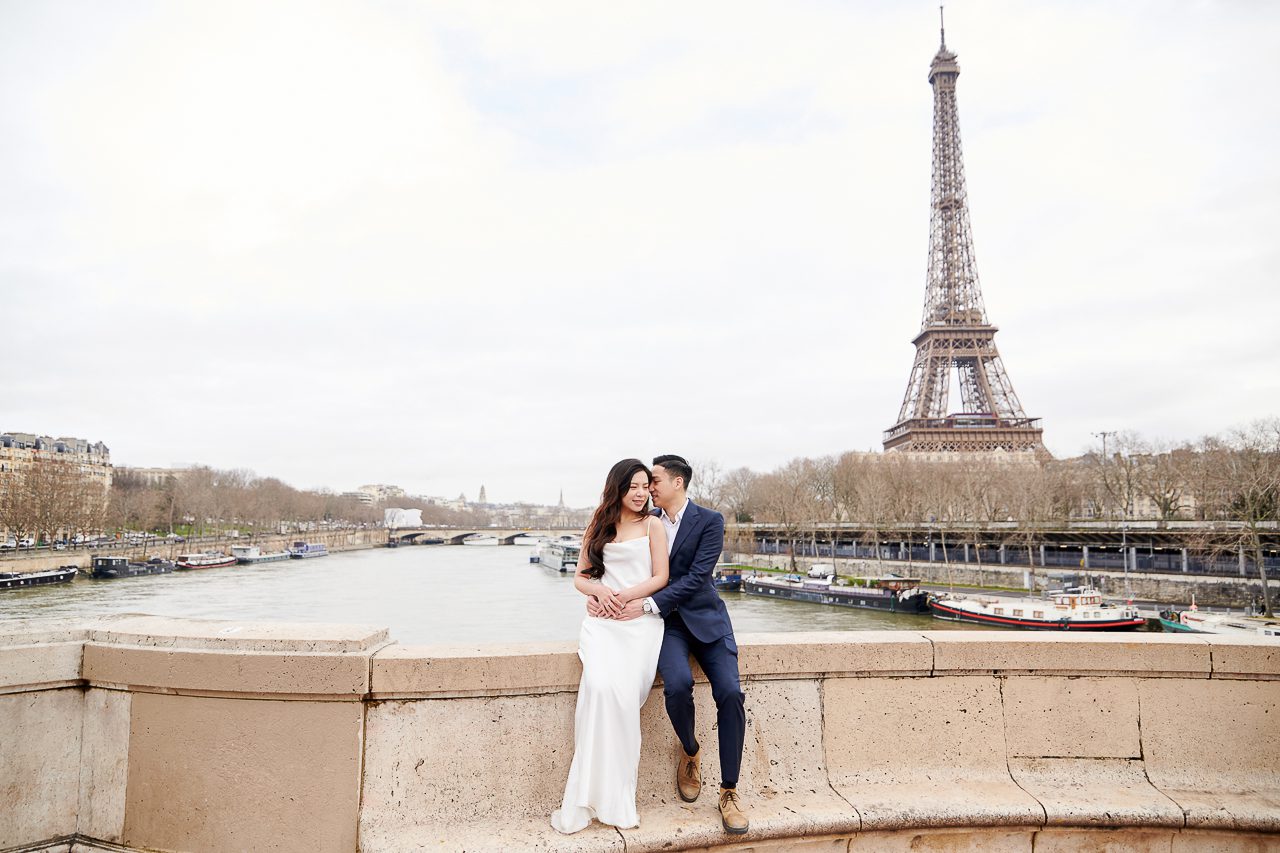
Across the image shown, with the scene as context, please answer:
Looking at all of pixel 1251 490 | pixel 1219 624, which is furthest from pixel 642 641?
pixel 1251 490

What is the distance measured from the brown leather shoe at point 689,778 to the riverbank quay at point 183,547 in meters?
64.0

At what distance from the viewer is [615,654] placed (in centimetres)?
370

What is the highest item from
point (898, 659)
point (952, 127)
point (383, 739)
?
point (952, 127)

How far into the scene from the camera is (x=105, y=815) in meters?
3.45

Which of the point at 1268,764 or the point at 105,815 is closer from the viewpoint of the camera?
the point at 105,815

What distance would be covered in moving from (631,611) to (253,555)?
84.9 metres

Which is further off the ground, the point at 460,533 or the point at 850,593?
the point at 850,593

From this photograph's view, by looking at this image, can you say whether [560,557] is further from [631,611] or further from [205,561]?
[631,611]

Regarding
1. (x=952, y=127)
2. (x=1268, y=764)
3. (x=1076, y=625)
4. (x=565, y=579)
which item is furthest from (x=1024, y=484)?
(x=1268, y=764)

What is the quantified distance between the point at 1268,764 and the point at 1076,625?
98.0 ft

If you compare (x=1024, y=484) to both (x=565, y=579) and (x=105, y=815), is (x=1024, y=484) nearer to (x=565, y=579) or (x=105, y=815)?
(x=565, y=579)

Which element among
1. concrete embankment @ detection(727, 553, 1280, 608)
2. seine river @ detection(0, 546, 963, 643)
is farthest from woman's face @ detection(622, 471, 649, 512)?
concrete embankment @ detection(727, 553, 1280, 608)

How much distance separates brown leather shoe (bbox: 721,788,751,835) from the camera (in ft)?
11.4

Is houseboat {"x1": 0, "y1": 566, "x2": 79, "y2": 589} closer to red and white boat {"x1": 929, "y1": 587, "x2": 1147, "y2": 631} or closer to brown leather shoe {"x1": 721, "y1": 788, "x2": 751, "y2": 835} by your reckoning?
red and white boat {"x1": 929, "y1": 587, "x2": 1147, "y2": 631}
